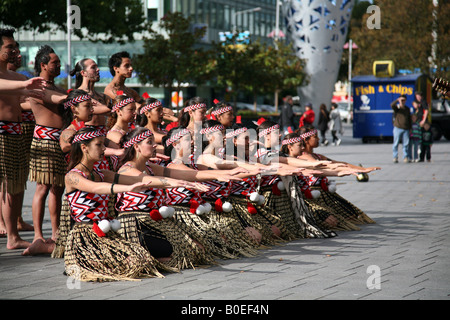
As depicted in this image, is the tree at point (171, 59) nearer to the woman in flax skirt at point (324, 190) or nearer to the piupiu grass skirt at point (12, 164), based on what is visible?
the woman in flax skirt at point (324, 190)

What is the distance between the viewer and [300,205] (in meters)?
8.38

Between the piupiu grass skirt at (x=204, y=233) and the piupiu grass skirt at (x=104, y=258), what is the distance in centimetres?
72

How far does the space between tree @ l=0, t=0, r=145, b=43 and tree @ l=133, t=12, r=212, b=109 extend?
4.83 ft

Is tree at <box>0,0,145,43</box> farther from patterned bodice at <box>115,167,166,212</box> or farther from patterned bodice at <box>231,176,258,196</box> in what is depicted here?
patterned bodice at <box>115,167,166,212</box>

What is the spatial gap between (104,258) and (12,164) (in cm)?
214

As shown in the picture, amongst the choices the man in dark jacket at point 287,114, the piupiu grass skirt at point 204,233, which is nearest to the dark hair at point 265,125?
the piupiu grass skirt at point 204,233

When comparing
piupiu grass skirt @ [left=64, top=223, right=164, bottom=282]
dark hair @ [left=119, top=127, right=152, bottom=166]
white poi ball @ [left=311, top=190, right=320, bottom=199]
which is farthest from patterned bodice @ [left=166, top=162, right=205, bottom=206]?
white poi ball @ [left=311, top=190, right=320, bottom=199]

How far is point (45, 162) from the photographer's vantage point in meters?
7.47

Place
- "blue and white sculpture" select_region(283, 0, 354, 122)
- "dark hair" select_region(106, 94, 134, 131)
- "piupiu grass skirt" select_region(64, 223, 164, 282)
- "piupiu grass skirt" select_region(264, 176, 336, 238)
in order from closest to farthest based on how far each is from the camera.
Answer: "piupiu grass skirt" select_region(64, 223, 164, 282) → "dark hair" select_region(106, 94, 134, 131) → "piupiu grass skirt" select_region(264, 176, 336, 238) → "blue and white sculpture" select_region(283, 0, 354, 122)

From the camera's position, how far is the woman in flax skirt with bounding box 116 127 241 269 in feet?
20.9

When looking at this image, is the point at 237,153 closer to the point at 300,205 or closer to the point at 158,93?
the point at 300,205

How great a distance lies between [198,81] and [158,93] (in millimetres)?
27291

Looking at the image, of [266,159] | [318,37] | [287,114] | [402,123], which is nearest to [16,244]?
[266,159]

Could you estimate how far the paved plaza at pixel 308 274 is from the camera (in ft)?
17.8
